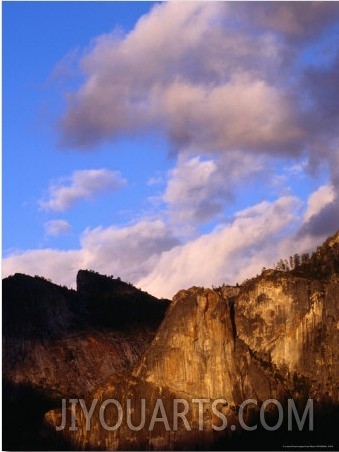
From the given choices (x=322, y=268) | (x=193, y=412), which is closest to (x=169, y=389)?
(x=193, y=412)

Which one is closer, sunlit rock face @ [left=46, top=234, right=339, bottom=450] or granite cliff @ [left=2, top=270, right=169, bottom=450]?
sunlit rock face @ [left=46, top=234, right=339, bottom=450]

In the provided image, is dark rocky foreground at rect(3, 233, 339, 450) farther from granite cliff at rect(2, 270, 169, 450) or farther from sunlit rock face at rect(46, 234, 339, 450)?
granite cliff at rect(2, 270, 169, 450)

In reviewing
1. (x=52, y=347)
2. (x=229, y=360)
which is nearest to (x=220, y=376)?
(x=229, y=360)

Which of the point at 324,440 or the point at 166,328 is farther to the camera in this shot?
the point at 166,328

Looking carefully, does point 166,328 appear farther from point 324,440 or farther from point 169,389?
point 324,440

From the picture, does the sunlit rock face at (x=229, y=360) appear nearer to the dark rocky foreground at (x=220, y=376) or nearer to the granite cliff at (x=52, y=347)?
the dark rocky foreground at (x=220, y=376)

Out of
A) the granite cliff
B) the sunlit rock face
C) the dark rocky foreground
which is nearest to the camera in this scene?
the dark rocky foreground

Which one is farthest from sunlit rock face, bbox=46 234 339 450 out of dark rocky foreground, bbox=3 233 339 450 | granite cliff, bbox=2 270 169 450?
granite cliff, bbox=2 270 169 450

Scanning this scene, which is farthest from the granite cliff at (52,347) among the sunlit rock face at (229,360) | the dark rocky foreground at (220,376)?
the sunlit rock face at (229,360)

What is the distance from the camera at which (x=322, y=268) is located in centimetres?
17338

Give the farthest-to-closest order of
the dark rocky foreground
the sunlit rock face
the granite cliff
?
the granite cliff → the sunlit rock face → the dark rocky foreground

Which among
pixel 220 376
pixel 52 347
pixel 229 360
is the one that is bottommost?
pixel 220 376

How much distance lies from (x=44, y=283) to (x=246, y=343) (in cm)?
3349

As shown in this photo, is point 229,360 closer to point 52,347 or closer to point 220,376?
point 220,376
